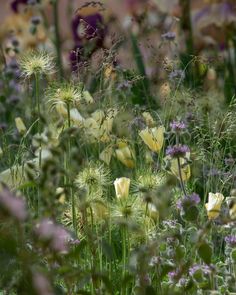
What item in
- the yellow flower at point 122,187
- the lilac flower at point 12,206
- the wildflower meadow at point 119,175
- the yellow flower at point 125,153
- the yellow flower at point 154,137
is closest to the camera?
the lilac flower at point 12,206

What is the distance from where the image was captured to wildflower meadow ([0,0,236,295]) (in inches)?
54.9

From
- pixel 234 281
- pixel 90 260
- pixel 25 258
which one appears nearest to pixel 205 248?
pixel 234 281

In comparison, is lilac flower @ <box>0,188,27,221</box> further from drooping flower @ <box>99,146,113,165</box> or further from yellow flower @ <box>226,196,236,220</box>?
drooping flower @ <box>99,146,113,165</box>

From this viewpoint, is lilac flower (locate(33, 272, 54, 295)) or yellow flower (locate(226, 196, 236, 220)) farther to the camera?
yellow flower (locate(226, 196, 236, 220))

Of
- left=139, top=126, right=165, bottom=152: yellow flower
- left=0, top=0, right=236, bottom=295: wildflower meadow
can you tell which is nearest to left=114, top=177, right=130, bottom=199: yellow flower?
left=0, top=0, right=236, bottom=295: wildflower meadow

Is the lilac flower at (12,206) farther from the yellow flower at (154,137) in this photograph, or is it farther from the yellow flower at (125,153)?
the yellow flower at (125,153)

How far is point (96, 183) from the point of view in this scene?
1.99 m

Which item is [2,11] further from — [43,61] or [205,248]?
[205,248]

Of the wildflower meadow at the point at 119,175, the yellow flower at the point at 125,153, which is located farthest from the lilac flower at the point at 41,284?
the yellow flower at the point at 125,153

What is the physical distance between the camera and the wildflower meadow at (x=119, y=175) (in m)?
1.39

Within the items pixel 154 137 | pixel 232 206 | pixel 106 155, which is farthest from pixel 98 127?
pixel 232 206

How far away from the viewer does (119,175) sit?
2799 mm

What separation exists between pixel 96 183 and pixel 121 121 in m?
0.54

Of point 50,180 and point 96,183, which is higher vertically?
point 50,180
